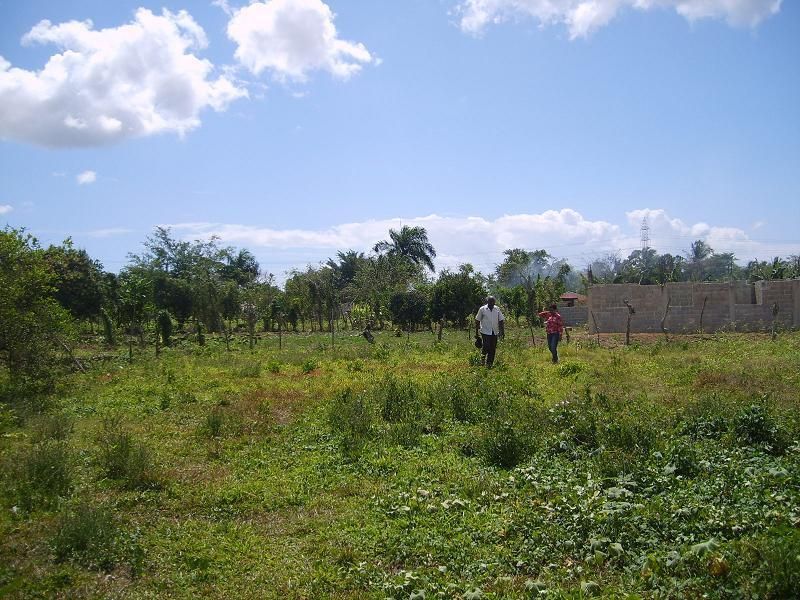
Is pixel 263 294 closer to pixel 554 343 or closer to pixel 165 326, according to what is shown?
pixel 165 326

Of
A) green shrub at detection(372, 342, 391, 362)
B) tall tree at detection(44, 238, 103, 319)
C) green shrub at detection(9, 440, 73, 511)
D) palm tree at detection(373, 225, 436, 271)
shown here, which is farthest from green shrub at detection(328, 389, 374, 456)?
palm tree at detection(373, 225, 436, 271)

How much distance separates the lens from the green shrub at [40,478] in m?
5.90

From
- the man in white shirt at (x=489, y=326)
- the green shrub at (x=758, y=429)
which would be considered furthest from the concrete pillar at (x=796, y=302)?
the green shrub at (x=758, y=429)

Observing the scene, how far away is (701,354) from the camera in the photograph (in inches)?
592

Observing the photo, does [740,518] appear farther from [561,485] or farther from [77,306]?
[77,306]

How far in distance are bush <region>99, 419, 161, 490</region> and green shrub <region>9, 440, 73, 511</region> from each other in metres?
0.41

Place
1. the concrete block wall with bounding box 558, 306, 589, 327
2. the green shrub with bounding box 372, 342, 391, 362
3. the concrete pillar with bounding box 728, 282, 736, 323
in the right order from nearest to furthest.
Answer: the green shrub with bounding box 372, 342, 391, 362, the concrete pillar with bounding box 728, 282, 736, 323, the concrete block wall with bounding box 558, 306, 589, 327

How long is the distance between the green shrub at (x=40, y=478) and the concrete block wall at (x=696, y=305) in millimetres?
20165

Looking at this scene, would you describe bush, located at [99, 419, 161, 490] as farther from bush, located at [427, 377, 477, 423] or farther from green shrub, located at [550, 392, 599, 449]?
green shrub, located at [550, 392, 599, 449]

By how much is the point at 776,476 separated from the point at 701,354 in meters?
11.1

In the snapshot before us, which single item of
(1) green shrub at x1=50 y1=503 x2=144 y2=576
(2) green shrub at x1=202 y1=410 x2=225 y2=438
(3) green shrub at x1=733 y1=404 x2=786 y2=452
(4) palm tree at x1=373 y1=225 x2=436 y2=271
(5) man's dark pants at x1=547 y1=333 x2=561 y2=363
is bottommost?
(1) green shrub at x1=50 y1=503 x2=144 y2=576

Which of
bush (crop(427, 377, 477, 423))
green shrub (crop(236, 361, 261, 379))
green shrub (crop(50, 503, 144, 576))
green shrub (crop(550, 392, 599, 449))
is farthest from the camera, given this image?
green shrub (crop(236, 361, 261, 379))

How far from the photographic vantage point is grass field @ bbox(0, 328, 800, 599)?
13.8 ft

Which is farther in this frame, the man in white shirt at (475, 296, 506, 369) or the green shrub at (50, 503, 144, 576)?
the man in white shirt at (475, 296, 506, 369)
